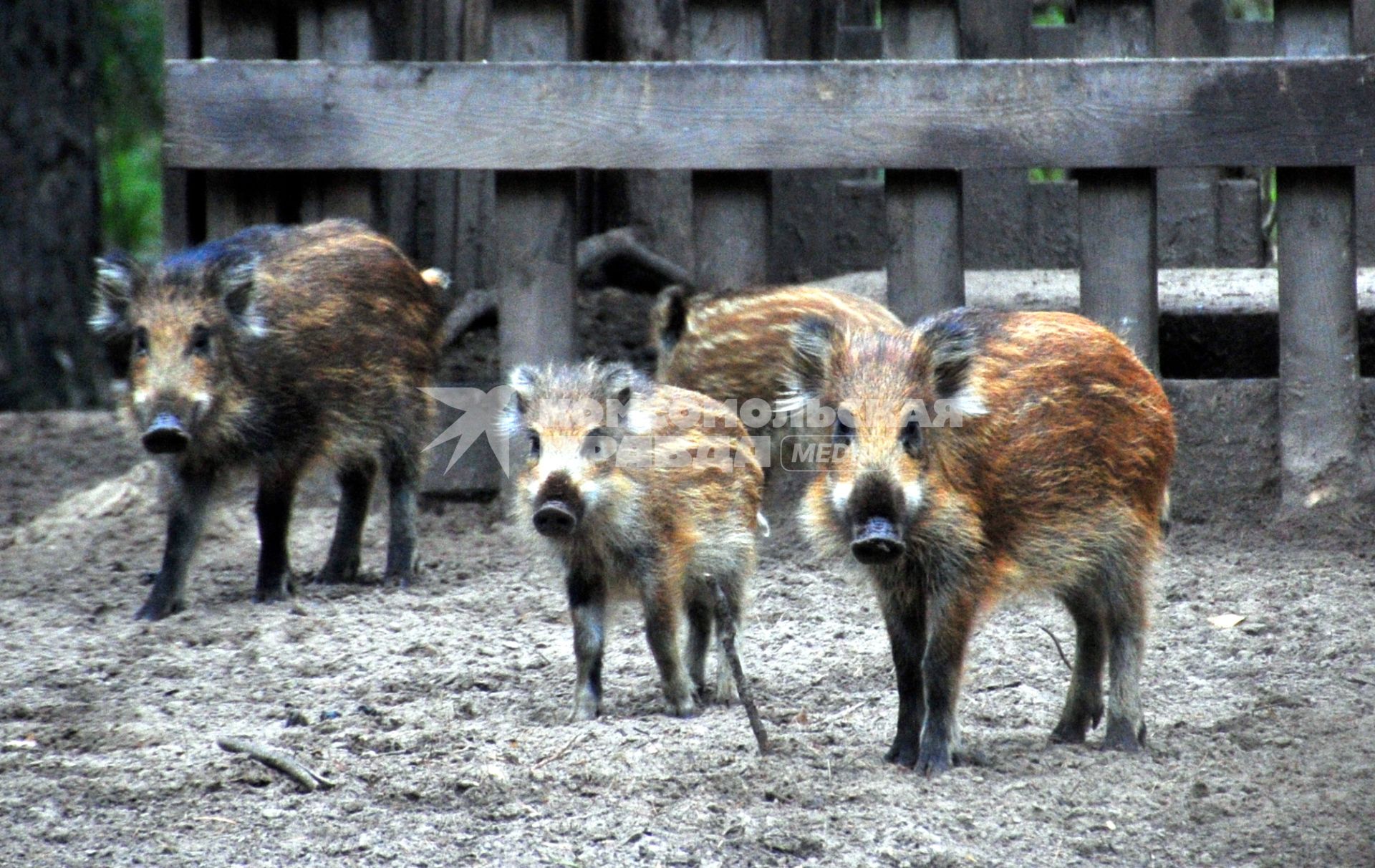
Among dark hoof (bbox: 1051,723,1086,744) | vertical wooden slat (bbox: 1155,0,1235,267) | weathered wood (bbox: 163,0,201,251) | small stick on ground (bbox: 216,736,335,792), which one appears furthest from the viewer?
vertical wooden slat (bbox: 1155,0,1235,267)

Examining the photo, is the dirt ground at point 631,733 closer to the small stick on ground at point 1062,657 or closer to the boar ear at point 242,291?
the small stick on ground at point 1062,657

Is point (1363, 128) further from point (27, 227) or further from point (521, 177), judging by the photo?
point (27, 227)

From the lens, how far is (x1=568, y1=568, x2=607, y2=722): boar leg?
439 cm

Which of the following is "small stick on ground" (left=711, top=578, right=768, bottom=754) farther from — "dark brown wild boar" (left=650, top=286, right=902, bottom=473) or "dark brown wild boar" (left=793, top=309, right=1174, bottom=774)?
"dark brown wild boar" (left=650, top=286, right=902, bottom=473)

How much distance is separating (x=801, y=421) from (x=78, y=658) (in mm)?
2399

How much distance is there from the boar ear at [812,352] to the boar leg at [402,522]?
7.56ft

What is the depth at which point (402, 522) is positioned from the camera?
606cm

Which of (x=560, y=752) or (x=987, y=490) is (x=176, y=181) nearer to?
(x=560, y=752)

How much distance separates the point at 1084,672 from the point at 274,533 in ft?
9.77

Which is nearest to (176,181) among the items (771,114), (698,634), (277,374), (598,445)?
(277,374)

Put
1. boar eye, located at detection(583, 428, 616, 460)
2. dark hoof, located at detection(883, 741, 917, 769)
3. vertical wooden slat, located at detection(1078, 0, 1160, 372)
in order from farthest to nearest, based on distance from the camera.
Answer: vertical wooden slat, located at detection(1078, 0, 1160, 372) < boar eye, located at detection(583, 428, 616, 460) < dark hoof, located at detection(883, 741, 917, 769)

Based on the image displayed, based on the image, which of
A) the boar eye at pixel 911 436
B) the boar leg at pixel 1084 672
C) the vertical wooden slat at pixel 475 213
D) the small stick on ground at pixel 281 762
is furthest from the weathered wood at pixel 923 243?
the small stick on ground at pixel 281 762

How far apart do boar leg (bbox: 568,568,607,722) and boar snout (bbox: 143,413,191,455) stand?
171 cm

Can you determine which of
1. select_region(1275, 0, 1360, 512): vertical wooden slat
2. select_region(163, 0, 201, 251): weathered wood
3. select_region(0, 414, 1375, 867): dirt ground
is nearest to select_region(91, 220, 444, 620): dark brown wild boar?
select_region(0, 414, 1375, 867): dirt ground
